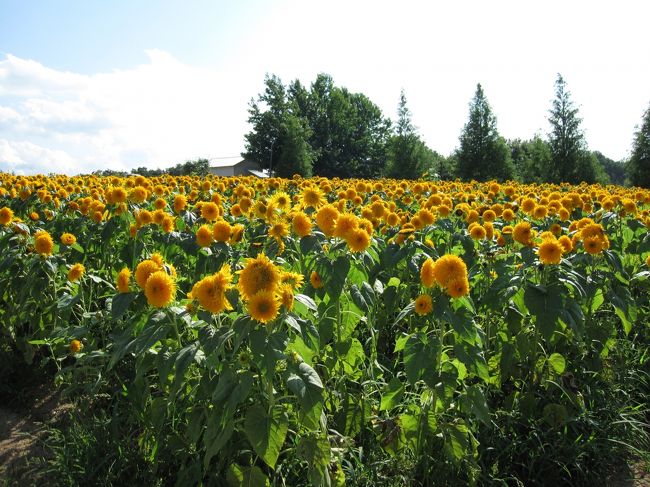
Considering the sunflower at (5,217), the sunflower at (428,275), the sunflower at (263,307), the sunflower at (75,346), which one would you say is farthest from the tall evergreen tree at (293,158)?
the sunflower at (263,307)

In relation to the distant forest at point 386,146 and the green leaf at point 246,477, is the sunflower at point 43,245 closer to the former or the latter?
the green leaf at point 246,477

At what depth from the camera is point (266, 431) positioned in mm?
2037

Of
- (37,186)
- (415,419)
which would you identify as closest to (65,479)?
(415,419)

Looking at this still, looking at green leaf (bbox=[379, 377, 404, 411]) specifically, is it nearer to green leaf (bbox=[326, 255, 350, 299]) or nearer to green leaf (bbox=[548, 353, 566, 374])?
green leaf (bbox=[326, 255, 350, 299])

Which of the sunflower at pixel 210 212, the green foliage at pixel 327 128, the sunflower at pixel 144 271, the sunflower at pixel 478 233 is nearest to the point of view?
the sunflower at pixel 144 271

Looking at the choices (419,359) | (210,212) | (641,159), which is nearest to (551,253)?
(419,359)

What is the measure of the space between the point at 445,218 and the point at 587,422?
6.89 ft

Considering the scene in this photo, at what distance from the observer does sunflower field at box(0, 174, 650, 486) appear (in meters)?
2.13

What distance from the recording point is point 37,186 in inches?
273

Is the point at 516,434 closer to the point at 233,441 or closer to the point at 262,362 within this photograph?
the point at 233,441

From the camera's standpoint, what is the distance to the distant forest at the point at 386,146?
132 ft

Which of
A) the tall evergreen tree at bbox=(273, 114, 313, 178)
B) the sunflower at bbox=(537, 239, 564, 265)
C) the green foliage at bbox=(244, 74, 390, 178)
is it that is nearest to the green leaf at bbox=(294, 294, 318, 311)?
the sunflower at bbox=(537, 239, 564, 265)

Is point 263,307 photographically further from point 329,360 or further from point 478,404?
point 478,404

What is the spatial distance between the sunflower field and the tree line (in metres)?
32.7
